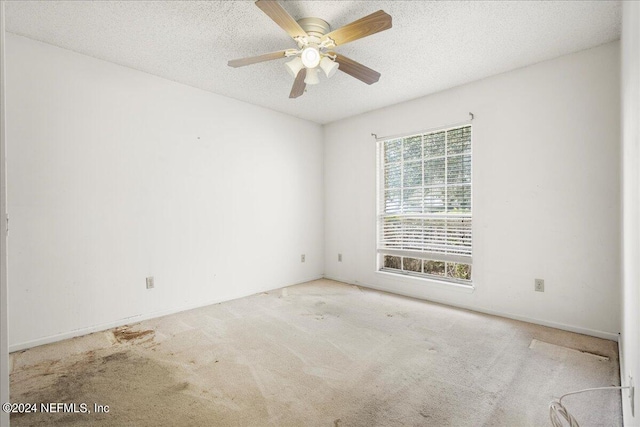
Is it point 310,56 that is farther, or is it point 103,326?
point 103,326

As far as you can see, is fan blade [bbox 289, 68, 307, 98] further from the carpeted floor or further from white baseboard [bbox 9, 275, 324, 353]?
white baseboard [bbox 9, 275, 324, 353]

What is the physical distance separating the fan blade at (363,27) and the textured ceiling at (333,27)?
219 millimetres

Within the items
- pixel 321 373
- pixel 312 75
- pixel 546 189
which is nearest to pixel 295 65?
Answer: pixel 312 75

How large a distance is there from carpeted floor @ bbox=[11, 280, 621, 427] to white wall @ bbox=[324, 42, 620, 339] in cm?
32

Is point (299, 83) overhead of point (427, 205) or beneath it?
overhead

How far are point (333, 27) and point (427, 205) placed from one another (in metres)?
2.39

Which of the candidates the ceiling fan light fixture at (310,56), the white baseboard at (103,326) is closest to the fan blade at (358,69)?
the ceiling fan light fixture at (310,56)

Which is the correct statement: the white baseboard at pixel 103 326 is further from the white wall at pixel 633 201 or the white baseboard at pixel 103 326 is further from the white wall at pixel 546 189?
the white wall at pixel 633 201

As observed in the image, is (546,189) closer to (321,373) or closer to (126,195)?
(321,373)

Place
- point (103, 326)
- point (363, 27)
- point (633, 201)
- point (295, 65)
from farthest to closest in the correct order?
point (103, 326) → point (295, 65) → point (363, 27) → point (633, 201)

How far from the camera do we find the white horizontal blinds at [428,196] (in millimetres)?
3541

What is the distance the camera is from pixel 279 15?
1855 millimetres

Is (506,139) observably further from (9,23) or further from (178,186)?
(9,23)

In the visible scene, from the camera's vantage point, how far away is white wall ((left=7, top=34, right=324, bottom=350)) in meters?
2.53
